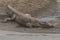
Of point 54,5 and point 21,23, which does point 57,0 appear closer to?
point 54,5

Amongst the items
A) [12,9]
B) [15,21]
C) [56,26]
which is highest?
[12,9]

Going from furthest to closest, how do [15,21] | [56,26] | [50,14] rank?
[50,14], [15,21], [56,26]

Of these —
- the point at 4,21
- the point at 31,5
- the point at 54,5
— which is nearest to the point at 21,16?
the point at 4,21

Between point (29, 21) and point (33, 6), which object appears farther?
point (33, 6)

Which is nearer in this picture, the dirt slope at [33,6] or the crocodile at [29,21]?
the crocodile at [29,21]

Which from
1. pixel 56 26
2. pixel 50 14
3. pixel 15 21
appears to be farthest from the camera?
pixel 50 14

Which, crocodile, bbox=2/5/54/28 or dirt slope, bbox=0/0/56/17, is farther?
dirt slope, bbox=0/0/56/17

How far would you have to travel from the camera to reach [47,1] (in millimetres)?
7707

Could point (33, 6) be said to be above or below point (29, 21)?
above

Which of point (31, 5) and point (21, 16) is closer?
point (21, 16)

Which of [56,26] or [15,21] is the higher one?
[15,21]

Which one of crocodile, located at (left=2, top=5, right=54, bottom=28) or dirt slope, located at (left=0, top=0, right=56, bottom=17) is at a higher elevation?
dirt slope, located at (left=0, top=0, right=56, bottom=17)

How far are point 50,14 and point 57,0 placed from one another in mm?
794

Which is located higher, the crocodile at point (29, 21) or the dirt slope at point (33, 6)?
Answer: the dirt slope at point (33, 6)
